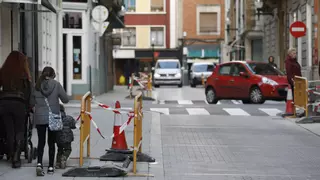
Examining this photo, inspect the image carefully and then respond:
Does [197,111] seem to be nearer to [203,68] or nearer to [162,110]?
[162,110]

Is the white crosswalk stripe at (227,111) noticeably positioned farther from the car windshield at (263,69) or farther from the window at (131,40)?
the window at (131,40)

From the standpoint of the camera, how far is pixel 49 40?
68.6 ft

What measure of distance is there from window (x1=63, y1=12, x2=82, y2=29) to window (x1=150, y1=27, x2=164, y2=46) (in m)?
36.0

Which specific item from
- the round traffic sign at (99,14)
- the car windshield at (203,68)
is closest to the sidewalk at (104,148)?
the round traffic sign at (99,14)

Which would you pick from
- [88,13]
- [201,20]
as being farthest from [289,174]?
[201,20]

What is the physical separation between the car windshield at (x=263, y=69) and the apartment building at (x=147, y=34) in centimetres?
3687

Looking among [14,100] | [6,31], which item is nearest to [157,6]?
[6,31]

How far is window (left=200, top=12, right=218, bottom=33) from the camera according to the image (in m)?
66.0

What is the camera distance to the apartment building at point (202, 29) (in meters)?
65.2

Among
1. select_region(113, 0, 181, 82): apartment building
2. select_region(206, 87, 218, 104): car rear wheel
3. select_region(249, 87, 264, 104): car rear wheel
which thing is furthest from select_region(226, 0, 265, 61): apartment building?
select_region(249, 87, 264, 104): car rear wheel

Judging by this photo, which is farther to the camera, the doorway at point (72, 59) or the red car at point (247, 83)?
the doorway at point (72, 59)

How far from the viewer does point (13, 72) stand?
9.94 m

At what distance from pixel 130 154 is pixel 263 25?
35191 mm

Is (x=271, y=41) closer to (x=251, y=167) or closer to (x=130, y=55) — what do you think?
(x=130, y=55)
